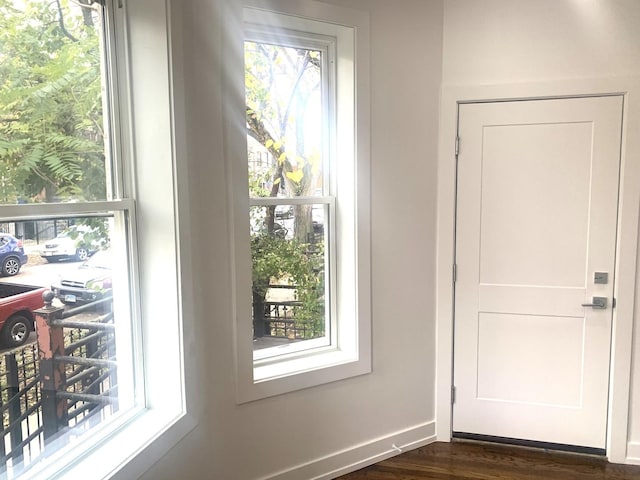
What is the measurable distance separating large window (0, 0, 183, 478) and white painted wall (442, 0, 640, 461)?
1673 mm

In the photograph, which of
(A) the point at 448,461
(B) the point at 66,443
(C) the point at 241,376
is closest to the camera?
(B) the point at 66,443

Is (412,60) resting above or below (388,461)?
above

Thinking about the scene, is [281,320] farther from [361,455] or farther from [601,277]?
[601,277]

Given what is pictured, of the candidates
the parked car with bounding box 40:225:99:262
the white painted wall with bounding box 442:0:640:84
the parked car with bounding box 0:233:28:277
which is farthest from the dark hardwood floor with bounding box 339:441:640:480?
the white painted wall with bounding box 442:0:640:84

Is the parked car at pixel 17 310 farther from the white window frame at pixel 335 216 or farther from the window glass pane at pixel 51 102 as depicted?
the white window frame at pixel 335 216

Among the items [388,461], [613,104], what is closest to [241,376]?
[388,461]

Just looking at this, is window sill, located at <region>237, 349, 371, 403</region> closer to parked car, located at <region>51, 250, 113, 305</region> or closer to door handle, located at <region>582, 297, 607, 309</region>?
parked car, located at <region>51, 250, 113, 305</region>

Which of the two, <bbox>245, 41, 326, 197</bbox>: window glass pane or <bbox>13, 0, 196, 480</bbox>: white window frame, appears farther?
<bbox>245, 41, 326, 197</bbox>: window glass pane

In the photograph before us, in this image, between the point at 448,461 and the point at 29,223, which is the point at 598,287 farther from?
the point at 29,223

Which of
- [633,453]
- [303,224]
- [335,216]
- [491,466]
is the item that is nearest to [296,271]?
[303,224]

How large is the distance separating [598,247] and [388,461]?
1660 mm

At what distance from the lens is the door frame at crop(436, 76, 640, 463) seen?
97.4 inches

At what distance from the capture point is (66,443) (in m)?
1.58

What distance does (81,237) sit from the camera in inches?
62.5
